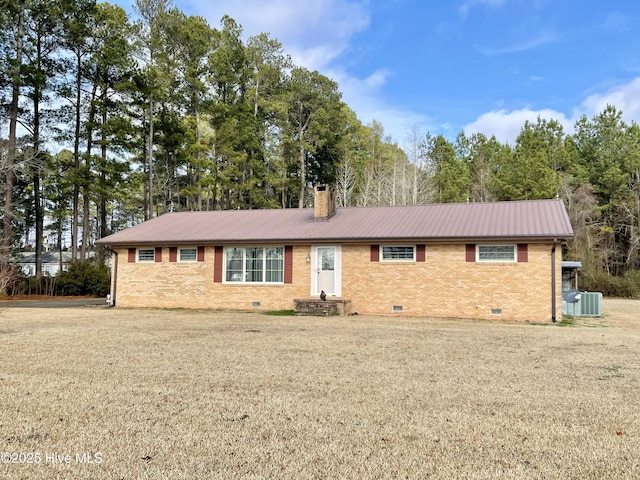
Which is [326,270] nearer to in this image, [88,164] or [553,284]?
[553,284]

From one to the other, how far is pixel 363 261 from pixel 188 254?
6.56 meters

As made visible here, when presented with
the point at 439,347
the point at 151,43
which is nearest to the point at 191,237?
the point at 439,347

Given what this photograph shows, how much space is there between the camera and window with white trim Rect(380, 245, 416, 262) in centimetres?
1583

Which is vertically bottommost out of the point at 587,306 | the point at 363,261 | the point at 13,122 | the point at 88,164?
the point at 587,306

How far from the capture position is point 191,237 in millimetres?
17859

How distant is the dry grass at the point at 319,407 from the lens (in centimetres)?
353

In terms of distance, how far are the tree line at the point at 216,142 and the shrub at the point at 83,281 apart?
214 centimetres

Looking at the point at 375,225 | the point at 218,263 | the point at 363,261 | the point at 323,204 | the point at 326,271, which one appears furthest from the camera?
the point at 323,204

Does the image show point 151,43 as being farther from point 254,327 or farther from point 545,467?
point 545,467

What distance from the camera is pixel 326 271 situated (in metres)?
16.6

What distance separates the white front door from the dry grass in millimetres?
6937

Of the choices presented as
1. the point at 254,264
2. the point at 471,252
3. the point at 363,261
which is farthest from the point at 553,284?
the point at 254,264

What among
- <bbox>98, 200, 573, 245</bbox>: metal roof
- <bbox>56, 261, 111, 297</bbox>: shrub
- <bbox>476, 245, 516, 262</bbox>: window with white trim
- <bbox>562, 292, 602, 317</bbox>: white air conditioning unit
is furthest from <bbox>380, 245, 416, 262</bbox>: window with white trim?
<bbox>56, 261, 111, 297</bbox>: shrub

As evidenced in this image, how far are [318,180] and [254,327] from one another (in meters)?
28.8
